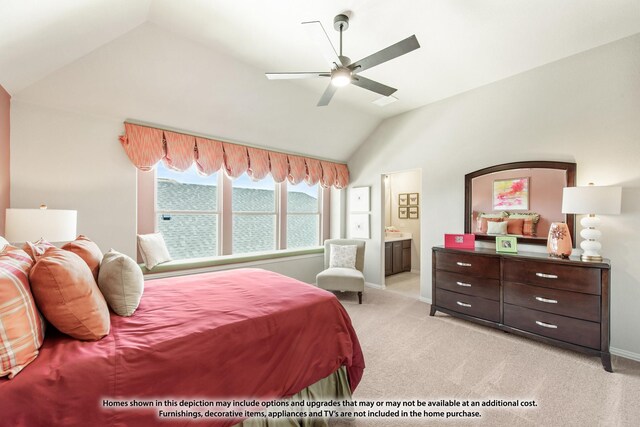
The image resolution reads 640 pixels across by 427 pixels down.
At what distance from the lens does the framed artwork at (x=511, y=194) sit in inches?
123

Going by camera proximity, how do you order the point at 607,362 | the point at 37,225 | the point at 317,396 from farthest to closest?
the point at 607,362, the point at 37,225, the point at 317,396

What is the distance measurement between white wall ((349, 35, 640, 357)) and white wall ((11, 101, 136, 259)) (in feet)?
12.4

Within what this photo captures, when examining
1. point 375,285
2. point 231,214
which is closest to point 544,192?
point 375,285

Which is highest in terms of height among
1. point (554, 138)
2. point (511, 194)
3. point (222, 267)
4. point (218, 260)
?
point (554, 138)

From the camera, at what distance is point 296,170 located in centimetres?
447

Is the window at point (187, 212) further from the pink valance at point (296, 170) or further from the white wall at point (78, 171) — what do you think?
the pink valance at point (296, 170)

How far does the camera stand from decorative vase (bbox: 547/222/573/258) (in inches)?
101

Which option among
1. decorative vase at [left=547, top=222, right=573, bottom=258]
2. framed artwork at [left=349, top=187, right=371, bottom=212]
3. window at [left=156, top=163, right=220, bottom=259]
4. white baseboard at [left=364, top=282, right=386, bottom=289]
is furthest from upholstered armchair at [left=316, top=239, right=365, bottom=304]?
decorative vase at [left=547, top=222, right=573, bottom=258]

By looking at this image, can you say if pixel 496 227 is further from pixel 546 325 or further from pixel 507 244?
pixel 546 325

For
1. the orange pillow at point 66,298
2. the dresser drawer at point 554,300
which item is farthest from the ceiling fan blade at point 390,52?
the dresser drawer at point 554,300

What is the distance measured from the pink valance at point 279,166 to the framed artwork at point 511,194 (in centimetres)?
293

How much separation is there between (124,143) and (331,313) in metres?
2.85

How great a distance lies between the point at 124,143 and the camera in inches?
114

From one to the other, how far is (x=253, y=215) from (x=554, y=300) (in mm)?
3780
